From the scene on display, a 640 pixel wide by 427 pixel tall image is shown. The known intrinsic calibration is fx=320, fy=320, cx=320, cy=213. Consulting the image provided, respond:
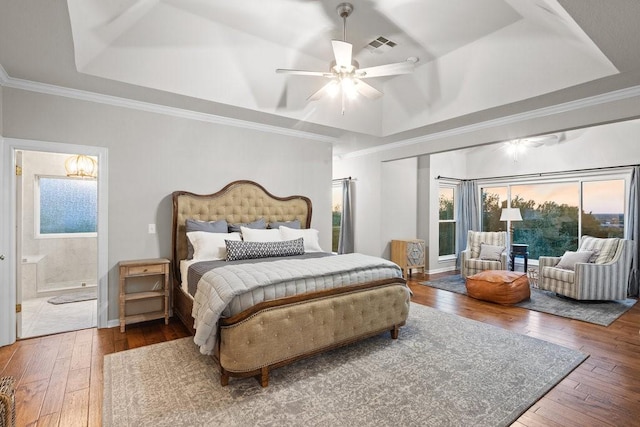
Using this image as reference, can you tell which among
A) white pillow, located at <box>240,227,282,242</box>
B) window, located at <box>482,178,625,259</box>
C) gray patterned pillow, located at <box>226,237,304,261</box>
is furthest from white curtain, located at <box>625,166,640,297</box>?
white pillow, located at <box>240,227,282,242</box>

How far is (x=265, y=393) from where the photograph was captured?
89.8 inches

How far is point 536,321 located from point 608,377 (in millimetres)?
Result: 1316

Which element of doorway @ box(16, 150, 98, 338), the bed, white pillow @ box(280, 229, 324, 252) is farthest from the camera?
doorway @ box(16, 150, 98, 338)

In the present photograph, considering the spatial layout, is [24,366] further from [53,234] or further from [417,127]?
[417,127]

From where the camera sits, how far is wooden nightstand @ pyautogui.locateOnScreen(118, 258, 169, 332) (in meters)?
3.43

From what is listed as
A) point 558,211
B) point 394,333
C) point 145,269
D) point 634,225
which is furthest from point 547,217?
point 145,269

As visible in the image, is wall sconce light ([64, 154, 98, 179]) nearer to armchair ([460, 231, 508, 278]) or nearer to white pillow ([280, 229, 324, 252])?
white pillow ([280, 229, 324, 252])

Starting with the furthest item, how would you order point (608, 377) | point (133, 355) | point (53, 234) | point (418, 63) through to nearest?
point (53, 234)
point (418, 63)
point (133, 355)
point (608, 377)

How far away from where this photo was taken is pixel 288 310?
245 cm

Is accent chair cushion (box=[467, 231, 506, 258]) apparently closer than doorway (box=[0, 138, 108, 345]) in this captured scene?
No

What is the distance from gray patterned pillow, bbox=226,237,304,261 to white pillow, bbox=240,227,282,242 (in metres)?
0.22

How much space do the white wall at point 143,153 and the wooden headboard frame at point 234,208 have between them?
0.42ft

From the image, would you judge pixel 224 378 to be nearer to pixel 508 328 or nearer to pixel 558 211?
pixel 508 328

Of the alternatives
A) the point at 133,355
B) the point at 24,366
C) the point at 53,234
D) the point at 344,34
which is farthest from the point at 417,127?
the point at 53,234
